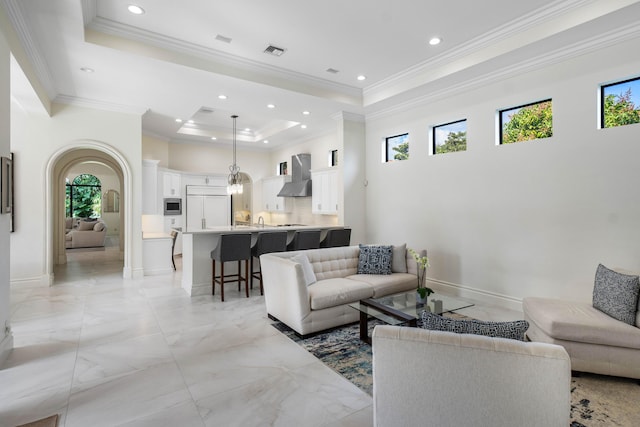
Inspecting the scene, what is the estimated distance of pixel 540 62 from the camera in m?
4.10

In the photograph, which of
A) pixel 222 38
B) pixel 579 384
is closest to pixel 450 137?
pixel 222 38

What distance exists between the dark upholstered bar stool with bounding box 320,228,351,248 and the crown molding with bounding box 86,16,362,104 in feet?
7.86

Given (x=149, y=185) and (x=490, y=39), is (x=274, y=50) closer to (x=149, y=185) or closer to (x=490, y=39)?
(x=490, y=39)

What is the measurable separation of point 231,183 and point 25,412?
196 inches

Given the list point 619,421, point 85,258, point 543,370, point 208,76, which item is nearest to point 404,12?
point 208,76

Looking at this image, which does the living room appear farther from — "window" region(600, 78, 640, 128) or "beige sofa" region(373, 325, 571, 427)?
"beige sofa" region(373, 325, 571, 427)

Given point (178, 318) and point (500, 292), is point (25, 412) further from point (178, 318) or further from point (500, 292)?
point (500, 292)

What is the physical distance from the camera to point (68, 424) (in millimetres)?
2102

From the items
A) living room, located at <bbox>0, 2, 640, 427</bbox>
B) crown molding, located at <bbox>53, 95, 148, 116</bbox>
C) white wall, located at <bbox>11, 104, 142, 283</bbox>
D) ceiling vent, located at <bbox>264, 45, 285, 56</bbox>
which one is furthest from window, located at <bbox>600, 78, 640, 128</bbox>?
white wall, located at <bbox>11, 104, 142, 283</bbox>

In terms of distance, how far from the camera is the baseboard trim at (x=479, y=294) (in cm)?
444

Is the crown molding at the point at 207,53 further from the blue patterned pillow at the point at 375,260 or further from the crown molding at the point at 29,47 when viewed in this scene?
the blue patterned pillow at the point at 375,260

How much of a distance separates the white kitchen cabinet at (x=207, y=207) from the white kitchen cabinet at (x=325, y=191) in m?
2.75

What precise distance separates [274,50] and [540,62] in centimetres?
334

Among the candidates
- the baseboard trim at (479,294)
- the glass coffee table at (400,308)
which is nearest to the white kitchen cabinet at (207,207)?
the baseboard trim at (479,294)
